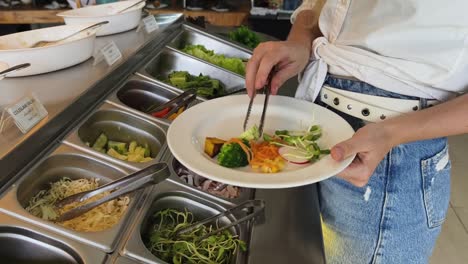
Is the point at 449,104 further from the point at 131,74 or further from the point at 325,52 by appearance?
the point at 131,74

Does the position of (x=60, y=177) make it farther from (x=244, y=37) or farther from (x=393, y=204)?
(x=244, y=37)

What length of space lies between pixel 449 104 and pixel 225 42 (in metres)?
1.62

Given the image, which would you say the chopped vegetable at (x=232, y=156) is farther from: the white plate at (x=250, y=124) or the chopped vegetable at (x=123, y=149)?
the chopped vegetable at (x=123, y=149)

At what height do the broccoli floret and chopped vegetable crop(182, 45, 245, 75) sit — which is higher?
the broccoli floret

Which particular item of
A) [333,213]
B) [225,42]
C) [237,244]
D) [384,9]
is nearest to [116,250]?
[237,244]

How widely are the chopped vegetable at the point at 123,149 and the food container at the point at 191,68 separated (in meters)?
0.63

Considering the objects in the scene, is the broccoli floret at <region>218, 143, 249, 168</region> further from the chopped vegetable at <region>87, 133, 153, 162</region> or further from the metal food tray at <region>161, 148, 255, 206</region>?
the chopped vegetable at <region>87, 133, 153, 162</region>

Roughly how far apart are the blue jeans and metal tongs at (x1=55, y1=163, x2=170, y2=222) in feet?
1.89

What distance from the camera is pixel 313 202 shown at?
1185mm

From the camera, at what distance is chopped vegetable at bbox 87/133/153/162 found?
4.33 feet

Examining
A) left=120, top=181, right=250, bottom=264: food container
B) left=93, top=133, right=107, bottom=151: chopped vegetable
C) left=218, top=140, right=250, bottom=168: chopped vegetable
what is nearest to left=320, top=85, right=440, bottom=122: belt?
left=218, top=140, right=250, bottom=168: chopped vegetable

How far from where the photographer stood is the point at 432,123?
96 cm

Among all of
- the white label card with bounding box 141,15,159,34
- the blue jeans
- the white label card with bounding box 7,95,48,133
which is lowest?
the blue jeans

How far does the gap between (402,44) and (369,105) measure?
7.0 inches
